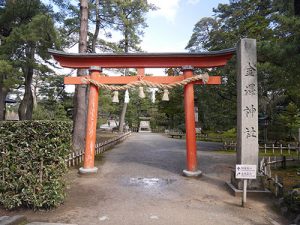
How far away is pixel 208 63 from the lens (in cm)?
959

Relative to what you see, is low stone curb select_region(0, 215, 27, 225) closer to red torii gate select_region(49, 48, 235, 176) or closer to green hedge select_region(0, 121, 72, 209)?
green hedge select_region(0, 121, 72, 209)

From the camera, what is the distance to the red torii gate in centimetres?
940

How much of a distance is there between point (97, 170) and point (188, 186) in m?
3.61

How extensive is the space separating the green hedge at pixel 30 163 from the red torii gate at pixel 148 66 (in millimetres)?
3737

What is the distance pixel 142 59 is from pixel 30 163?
18.2 feet

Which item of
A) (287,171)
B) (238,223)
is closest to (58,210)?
(238,223)

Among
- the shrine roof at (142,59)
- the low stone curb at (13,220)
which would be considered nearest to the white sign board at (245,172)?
the shrine roof at (142,59)

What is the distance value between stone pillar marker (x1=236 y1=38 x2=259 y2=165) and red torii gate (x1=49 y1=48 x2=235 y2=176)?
1665 mm

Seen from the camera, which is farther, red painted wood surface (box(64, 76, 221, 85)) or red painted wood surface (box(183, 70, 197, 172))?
red painted wood surface (box(64, 76, 221, 85))

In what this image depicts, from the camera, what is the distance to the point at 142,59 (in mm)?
9672

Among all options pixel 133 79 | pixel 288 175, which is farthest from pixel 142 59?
pixel 288 175

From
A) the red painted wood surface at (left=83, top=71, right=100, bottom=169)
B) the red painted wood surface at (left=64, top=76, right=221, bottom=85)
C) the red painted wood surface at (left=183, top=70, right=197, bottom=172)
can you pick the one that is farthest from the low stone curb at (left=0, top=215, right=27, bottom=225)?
the red painted wood surface at (left=183, top=70, right=197, bottom=172)

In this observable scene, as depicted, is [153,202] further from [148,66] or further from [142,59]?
[142,59]

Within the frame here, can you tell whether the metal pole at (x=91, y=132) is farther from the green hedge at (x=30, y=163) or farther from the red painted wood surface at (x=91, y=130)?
the green hedge at (x=30, y=163)
